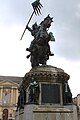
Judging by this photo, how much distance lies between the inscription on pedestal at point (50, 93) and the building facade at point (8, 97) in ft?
230

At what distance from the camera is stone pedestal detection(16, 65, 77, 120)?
13.3 meters

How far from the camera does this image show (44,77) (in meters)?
14.1

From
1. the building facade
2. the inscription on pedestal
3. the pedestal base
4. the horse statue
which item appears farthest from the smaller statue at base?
the building facade

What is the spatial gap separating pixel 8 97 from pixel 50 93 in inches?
2860

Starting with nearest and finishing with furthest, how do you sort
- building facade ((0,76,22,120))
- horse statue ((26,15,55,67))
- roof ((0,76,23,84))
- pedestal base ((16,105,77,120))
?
pedestal base ((16,105,77,120)), horse statue ((26,15,55,67)), building facade ((0,76,22,120)), roof ((0,76,23,84))

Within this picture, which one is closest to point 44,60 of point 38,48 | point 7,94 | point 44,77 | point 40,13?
point 38,48

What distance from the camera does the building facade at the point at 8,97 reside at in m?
83.2

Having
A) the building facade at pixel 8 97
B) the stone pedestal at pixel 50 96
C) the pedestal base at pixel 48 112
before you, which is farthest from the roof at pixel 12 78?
the pedestal base at pixel 48 112

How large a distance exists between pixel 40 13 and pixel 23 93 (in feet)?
18.2

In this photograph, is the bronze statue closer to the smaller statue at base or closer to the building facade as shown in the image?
the smaller statue at base

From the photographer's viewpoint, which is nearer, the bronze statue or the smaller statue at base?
the smaller statue at base

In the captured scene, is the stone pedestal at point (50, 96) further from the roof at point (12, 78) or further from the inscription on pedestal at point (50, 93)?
the roof at point (12, 78)

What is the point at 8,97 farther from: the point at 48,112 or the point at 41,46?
the point at 48,112

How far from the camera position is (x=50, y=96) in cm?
1406
